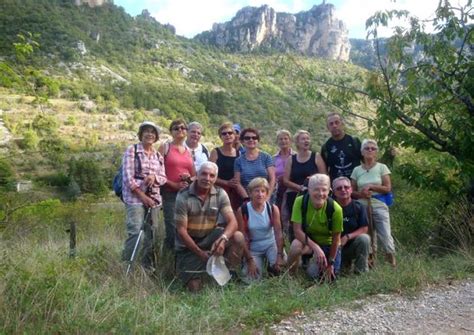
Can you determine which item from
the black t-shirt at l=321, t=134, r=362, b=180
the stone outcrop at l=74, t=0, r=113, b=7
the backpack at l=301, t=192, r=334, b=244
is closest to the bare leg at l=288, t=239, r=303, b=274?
the backpack at l=301, t=192, r=334, b=244

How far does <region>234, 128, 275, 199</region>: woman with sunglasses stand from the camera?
200 inches

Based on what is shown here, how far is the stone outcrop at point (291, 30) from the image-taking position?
308ft

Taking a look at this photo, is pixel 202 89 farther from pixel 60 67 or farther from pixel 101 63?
pixel 60 67

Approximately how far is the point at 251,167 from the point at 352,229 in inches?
52.8

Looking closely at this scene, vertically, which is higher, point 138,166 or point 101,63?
point 101,63

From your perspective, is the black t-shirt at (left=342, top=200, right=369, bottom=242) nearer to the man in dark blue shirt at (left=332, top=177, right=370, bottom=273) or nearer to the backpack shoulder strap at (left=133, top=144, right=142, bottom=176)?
the man in dark blue shirt at (left=332, top=177, right=370, bottom=273)

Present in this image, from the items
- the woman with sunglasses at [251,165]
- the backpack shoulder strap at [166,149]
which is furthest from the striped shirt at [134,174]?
the woman with sunglasses at [251,165]

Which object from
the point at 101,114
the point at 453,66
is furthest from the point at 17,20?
the point at 101,114

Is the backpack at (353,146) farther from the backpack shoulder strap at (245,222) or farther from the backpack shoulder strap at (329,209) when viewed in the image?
the backpack shoulder strap at (245,222)

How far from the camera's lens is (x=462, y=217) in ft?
18.4

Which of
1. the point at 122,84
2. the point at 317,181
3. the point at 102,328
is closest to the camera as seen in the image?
the point at 102,328

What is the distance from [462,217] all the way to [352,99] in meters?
2.14

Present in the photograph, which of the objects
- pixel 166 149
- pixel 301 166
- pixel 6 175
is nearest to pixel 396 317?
pixel 301 166

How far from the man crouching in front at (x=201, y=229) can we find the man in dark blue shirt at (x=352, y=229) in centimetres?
114
